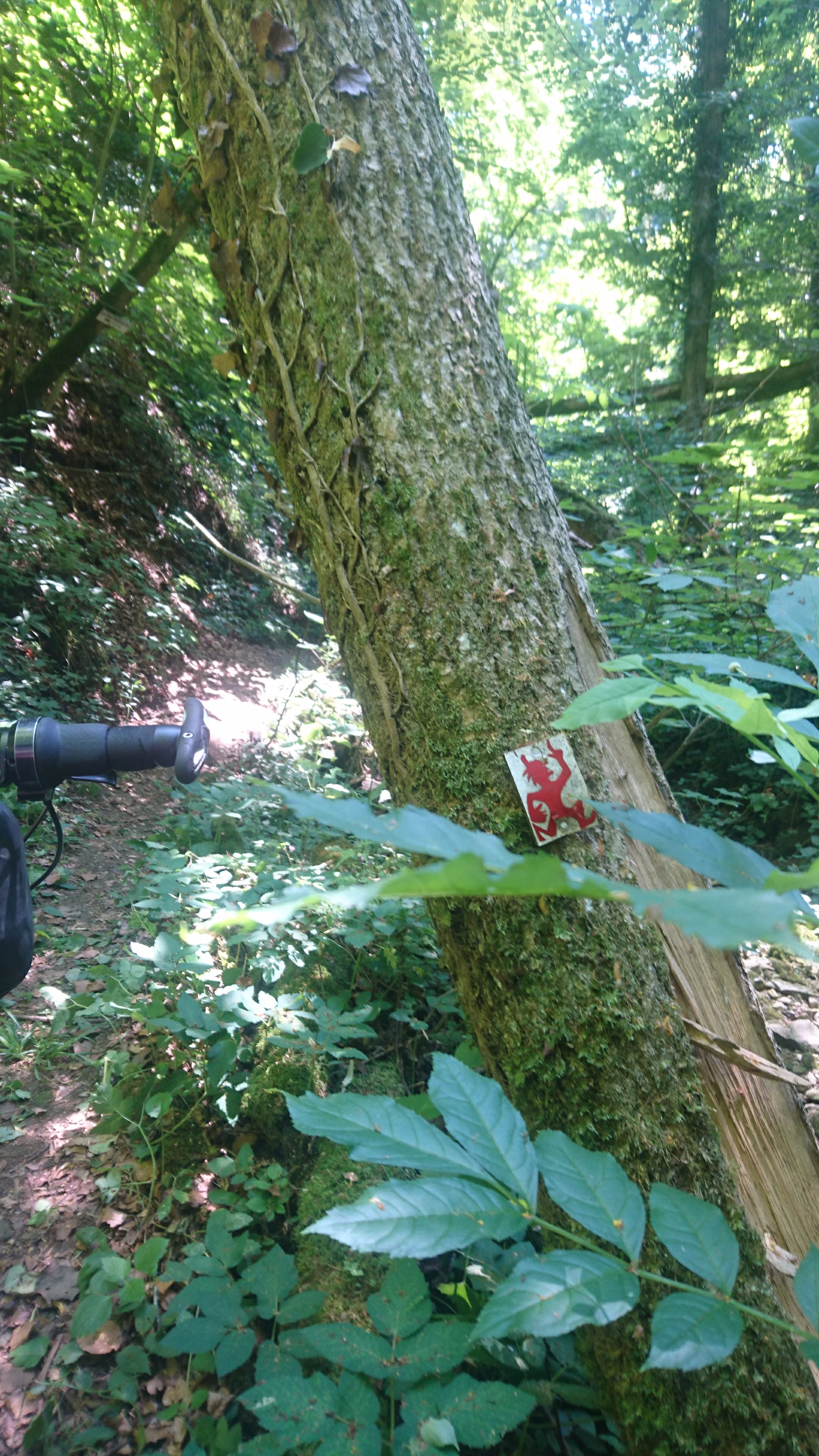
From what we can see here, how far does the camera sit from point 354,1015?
5.86ft

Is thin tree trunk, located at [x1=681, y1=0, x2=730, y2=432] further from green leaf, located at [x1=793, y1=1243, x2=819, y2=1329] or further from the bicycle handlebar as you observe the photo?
green leaf, located at [x1=793, y1=1243, x2=819, y2=1329]

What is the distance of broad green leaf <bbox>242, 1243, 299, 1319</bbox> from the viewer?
1211 mm

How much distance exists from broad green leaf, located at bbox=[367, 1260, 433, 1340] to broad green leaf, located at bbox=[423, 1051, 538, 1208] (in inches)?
18.6

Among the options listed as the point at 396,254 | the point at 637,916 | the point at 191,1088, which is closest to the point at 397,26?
the point at 396,254

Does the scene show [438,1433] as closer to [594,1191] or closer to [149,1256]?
[594,1191]

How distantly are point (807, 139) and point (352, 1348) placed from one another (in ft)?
5.08

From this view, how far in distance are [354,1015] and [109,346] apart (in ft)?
24.8

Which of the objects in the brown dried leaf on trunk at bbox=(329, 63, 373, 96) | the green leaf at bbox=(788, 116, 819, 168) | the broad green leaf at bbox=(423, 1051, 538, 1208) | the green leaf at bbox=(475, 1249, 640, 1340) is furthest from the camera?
the brown dried leaf on trunk at bbox=(329, 63, 373, 96)

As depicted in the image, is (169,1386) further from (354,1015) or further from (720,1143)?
(720,1143)

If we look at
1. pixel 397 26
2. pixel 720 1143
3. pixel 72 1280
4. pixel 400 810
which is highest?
pixel 397 26

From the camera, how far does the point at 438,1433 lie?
851mm

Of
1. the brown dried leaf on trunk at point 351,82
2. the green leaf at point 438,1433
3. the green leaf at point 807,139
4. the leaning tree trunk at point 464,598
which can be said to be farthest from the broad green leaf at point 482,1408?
the brown dried leaf on trunk at point 351,82

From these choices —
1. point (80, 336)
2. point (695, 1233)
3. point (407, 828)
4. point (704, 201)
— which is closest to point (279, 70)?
point (407, 828)

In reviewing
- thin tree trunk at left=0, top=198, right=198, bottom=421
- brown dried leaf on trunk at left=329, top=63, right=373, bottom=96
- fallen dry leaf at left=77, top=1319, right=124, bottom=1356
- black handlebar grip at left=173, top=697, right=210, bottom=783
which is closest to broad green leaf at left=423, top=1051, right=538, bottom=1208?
black handlebar grip at left=173, top=697, right=210, bottom=783
